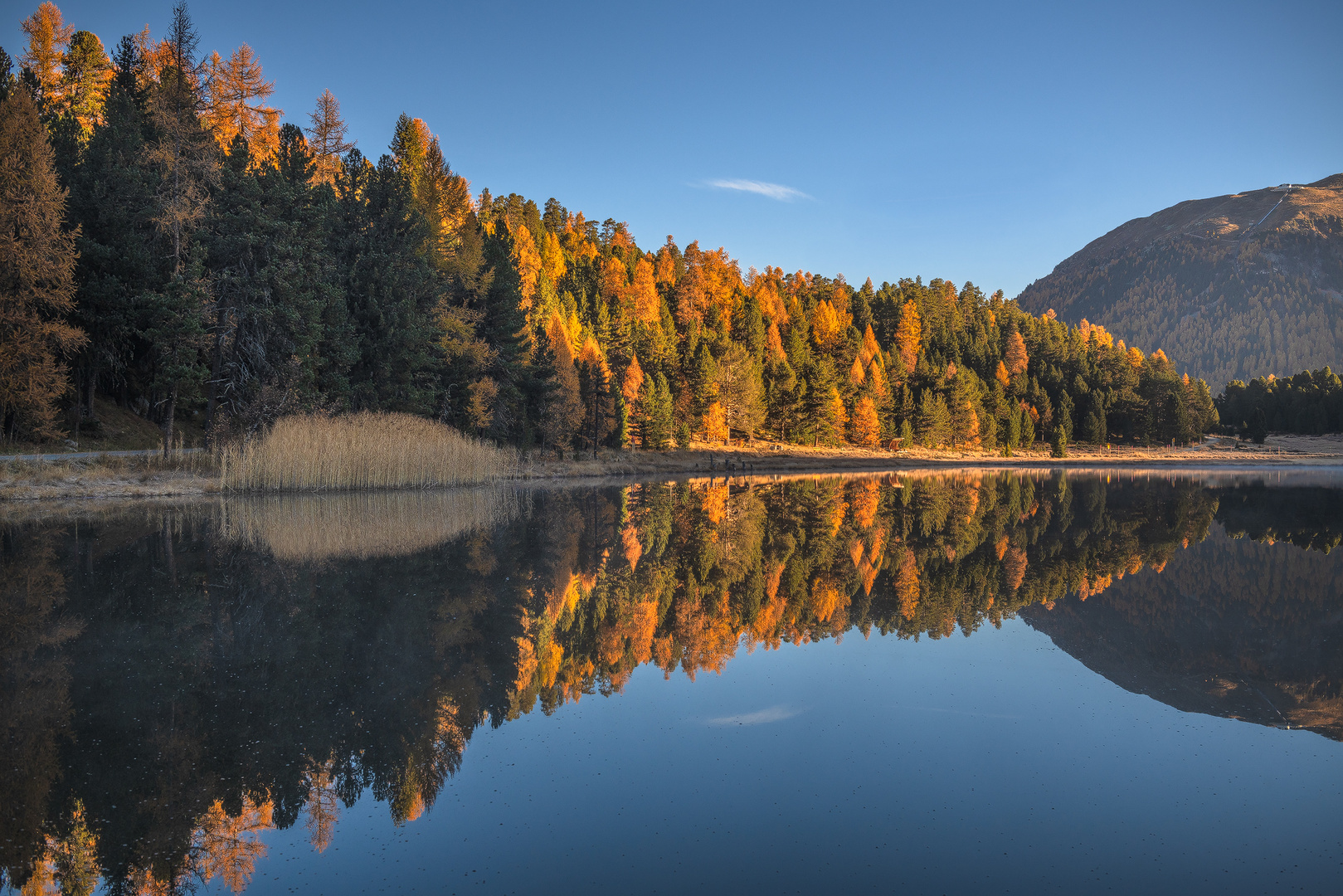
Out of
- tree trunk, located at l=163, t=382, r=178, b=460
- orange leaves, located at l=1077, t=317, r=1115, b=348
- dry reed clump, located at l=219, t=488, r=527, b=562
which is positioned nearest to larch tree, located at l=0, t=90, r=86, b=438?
tree trunk, located at l=163, t=382, r=178, b=460

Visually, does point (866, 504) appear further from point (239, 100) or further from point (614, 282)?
point (614, 282)

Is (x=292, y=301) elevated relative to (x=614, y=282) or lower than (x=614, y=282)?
lower

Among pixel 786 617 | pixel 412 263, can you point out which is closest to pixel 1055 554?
pixel 786 617

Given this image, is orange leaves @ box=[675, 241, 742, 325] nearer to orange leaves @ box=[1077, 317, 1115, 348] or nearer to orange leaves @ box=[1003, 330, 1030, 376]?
orange leaves @ box=[1003, 330, 1030, 376]

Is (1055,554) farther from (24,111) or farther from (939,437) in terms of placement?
(939,437)

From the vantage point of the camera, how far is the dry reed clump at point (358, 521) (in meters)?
14.6

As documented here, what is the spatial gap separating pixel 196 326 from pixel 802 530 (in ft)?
78.8

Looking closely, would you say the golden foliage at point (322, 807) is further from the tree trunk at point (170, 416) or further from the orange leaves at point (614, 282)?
the orange leaves at point (614, 282)

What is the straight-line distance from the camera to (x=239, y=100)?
1978 inches

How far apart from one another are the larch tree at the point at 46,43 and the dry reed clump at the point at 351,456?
41.5 m

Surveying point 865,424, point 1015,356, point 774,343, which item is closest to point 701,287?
point 774,343

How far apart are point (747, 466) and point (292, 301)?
36.8 m

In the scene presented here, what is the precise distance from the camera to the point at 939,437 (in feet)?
296

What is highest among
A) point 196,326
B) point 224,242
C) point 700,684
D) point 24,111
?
point 24,111
